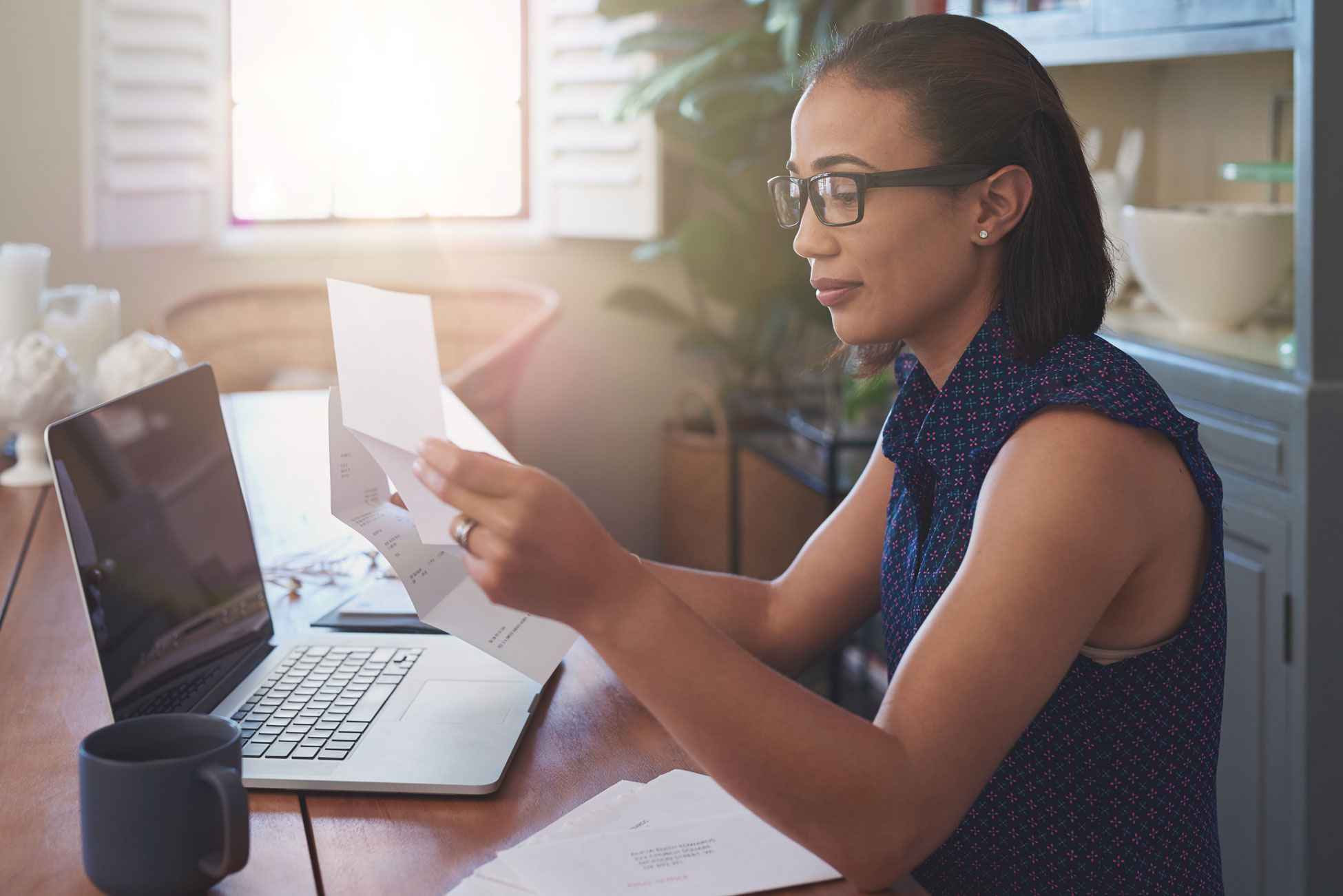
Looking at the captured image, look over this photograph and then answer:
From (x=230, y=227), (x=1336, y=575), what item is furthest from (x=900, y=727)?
(x=230, y=227)

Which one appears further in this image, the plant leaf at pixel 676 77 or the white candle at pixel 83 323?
the plant leaf at pixel 676 77

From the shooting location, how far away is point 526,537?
732 millimetres

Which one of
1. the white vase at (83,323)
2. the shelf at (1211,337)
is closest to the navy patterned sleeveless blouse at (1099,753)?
the shelf at (1211,337)

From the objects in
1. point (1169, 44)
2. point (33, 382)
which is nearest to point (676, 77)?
point (1169, 44)

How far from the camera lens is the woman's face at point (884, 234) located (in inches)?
39.9

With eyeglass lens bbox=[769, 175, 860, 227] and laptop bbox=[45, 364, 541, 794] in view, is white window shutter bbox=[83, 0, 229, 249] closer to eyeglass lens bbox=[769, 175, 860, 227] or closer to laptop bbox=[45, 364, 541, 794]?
laptop bbox=[45, 364, 541, 794]

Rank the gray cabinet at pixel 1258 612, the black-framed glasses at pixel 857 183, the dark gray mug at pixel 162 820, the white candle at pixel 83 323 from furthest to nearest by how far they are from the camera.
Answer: the white candle at pixel 83 323
the gray cabinet at pixel 1258 612
the black-framed glasses at pixel 857 183
the dark gray mug at pixel 162 820

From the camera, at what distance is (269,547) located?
1.53 m

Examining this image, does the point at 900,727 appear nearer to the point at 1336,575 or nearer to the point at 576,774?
the point at 576,774

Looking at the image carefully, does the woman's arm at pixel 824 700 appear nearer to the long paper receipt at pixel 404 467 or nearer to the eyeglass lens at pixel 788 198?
the long paper receipt at pixel 404 467

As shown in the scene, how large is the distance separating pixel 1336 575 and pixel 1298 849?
15.8 inches

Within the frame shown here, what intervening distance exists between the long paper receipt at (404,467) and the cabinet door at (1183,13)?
144 centimetres

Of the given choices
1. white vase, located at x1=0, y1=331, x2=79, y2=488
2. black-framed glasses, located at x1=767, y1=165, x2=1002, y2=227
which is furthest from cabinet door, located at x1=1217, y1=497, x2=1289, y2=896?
white vase, located at x1=0, y1=331, x2=79, y2=488

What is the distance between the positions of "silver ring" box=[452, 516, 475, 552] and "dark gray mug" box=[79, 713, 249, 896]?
0.60ft
